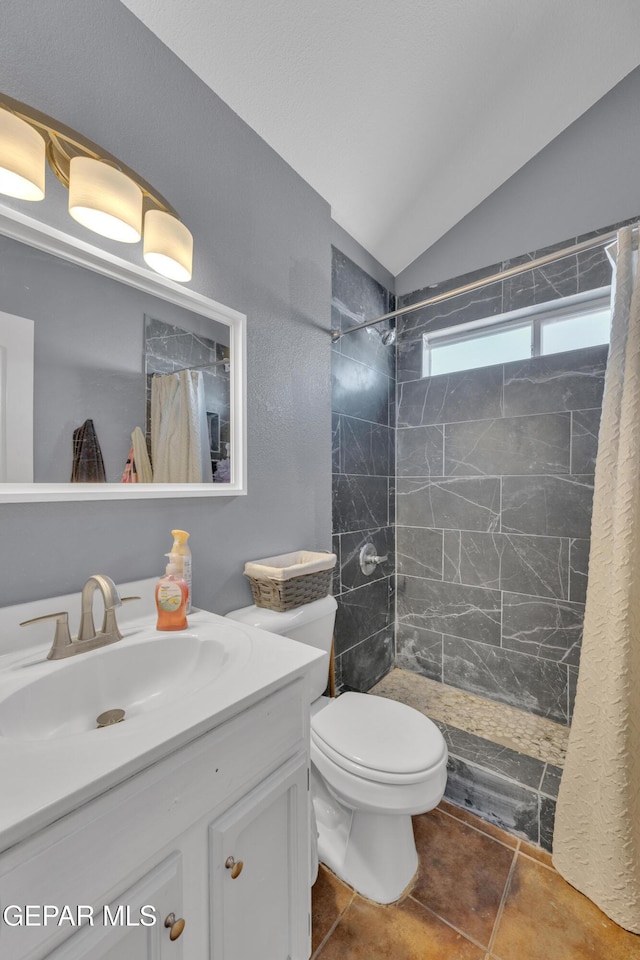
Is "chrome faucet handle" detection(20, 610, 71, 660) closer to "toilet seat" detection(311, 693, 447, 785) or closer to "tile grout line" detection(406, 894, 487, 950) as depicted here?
"toilet seat" detection(311, 693, 447, 785)

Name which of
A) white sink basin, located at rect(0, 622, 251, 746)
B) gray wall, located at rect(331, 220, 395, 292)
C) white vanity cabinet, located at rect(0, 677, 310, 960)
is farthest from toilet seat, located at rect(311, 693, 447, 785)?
gray wall, located at rect(331, 220, 395, 292)

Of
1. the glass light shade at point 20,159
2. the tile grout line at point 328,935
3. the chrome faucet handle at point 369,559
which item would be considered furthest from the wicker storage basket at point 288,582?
the glass light shade at point 20,159

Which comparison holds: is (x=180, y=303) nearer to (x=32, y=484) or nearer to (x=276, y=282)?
(x=276, y=282)

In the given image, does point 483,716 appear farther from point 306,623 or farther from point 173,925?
point 173,925

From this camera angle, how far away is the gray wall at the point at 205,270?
0.94 m

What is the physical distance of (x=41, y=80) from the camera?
936 mm

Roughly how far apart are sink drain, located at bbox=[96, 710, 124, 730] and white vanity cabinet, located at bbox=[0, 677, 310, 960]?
0.28 m

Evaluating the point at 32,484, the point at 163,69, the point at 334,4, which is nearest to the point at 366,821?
the point at 32,484

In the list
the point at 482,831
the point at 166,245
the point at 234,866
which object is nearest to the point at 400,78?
the point at 166,245

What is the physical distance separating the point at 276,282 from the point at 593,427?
1495 mm

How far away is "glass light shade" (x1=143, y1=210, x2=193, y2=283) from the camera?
1.07m

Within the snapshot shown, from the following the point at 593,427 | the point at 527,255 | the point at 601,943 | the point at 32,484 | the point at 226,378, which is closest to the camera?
the point at 32,484

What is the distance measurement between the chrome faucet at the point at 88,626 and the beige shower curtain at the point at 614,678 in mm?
1385

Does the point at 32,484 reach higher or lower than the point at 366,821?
higher
